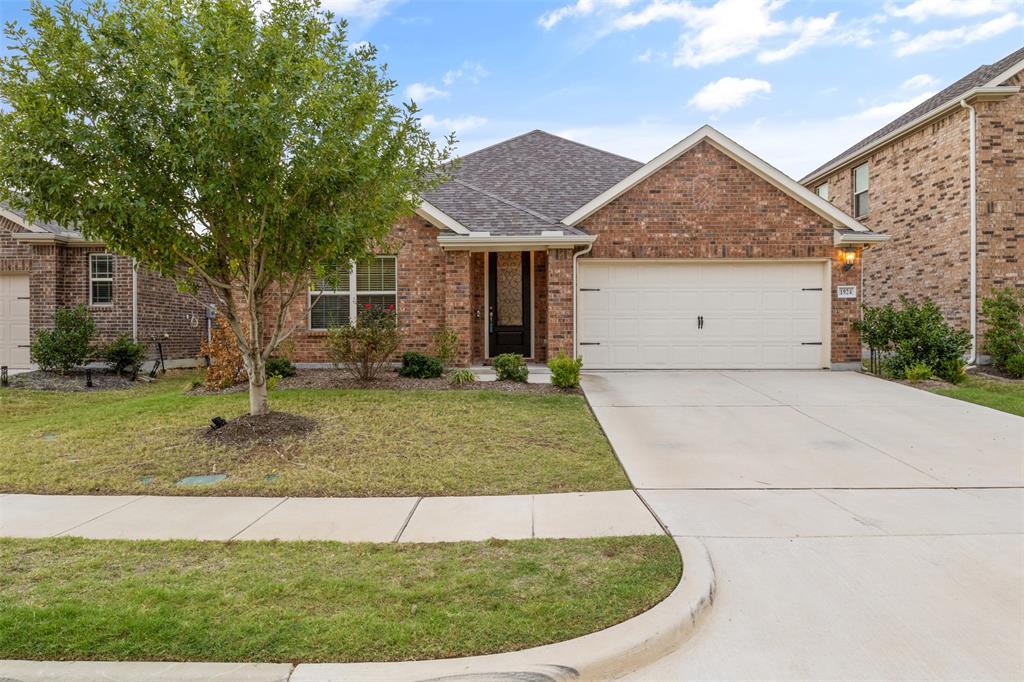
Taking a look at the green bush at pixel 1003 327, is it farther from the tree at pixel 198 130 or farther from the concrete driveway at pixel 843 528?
the tree at pixel 198 130

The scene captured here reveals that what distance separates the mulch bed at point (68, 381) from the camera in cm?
1127

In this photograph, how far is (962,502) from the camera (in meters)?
4.61

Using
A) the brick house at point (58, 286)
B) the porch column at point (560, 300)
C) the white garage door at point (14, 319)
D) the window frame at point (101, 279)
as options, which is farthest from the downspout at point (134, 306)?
the porch column at point (560, 300)

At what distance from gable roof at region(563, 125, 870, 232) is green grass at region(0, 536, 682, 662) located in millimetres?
9065

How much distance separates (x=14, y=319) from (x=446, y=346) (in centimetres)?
1089

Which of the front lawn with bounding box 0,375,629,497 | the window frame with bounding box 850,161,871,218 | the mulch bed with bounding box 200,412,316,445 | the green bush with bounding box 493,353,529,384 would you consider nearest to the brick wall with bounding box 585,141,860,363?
the green bush with bounding box 493,353,529,384

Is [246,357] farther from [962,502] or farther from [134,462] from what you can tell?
[962,502]

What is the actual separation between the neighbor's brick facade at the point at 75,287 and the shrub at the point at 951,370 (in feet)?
54.0

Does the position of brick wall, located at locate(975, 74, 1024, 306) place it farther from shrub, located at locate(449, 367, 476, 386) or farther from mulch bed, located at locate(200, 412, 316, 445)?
mulch bed, located at locate(200, 412, 316, 445)

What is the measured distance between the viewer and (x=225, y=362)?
1023 centimetres

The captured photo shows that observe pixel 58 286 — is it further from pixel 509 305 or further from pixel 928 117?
pixel 928 117

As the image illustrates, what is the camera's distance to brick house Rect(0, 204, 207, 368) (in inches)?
518

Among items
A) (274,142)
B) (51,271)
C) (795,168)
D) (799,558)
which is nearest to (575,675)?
(799,558)

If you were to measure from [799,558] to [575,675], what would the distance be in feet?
6.48
